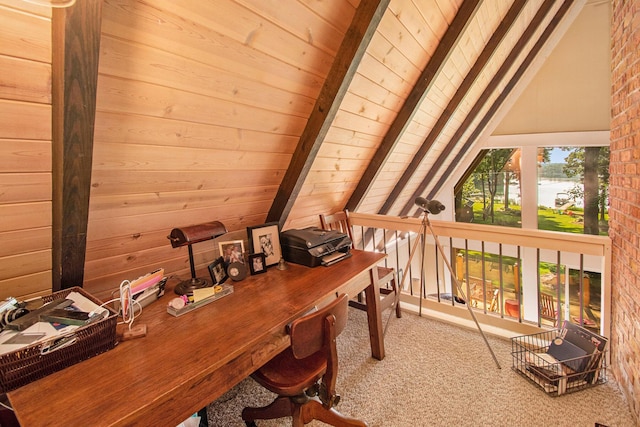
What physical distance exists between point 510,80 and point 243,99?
4.02 metres

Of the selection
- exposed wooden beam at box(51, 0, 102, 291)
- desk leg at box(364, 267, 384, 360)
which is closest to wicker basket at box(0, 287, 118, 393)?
exposed wooden beam at box(51, 0, 102, 291)

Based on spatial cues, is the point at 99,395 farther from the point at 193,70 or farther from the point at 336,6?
the point at 336,6

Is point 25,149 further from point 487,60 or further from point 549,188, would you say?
point 549,188

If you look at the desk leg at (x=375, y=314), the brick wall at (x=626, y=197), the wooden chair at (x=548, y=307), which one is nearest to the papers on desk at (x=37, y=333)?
the desk leg at (x=375, y=314)

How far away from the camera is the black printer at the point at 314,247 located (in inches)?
83.2

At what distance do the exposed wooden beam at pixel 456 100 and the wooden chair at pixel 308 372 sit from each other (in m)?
2.63

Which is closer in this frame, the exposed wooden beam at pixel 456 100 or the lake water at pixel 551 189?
the exposed wooden beam at pixel 456 100

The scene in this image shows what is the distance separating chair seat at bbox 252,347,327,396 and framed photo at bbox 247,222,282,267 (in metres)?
0.74

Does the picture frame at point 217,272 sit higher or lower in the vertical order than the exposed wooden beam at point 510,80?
lower

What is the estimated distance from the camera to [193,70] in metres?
1.35

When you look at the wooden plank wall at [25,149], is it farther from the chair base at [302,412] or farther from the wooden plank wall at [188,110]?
the chair base at [302,412]

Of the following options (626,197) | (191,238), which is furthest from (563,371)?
(191,238)

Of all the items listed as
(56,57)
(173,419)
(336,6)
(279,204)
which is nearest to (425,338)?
(279,204)

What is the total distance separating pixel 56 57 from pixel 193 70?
0.49 meters
